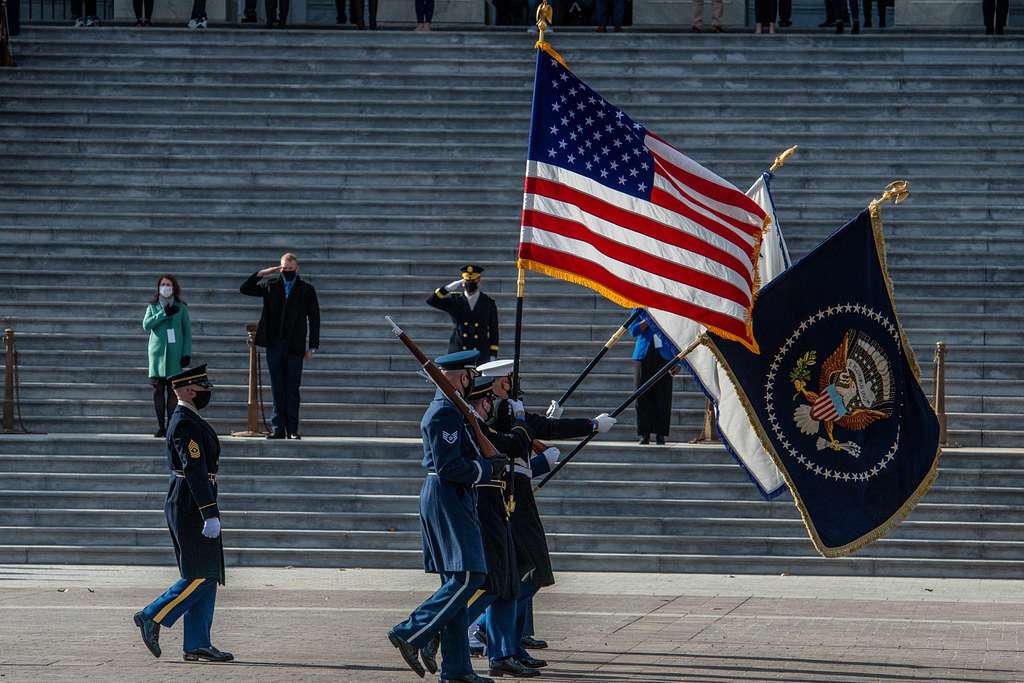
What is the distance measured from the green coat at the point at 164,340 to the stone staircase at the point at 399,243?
800mm

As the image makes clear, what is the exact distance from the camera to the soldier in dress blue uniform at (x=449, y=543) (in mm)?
9250

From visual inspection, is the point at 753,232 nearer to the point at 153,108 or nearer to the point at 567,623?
the point at 567,623

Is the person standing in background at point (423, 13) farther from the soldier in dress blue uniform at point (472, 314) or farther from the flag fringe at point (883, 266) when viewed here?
the flag fringe at point (883, 266)

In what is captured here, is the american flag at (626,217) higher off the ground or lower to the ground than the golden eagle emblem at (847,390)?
higher

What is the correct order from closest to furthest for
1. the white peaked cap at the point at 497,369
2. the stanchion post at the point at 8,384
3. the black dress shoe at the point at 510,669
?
the black dress shoe at the point at 510,669
the white peaked cap at the point at 497,369
the stanchion post at the point at 8,384

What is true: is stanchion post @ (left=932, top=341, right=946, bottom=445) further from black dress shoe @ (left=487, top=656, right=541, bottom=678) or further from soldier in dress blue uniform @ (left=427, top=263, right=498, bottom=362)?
black dress shoe @ (left=487, top=656, right=541, bottom=678)

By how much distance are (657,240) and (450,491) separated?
2132 millimetres

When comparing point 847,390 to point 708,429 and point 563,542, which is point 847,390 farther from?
point 708,429

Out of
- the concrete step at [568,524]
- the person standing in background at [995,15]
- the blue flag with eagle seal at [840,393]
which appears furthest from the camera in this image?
the person standing in background at [995,15]

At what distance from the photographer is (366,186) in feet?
68.9

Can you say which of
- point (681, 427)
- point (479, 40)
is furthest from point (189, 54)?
point (681, 427)

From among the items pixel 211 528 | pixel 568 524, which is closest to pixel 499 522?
pixel 211 528

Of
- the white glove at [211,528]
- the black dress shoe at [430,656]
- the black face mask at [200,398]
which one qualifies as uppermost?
the black face mask at [200,398]

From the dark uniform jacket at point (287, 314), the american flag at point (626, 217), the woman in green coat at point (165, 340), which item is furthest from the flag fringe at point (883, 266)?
the woman in green coat at point (165, 340)
